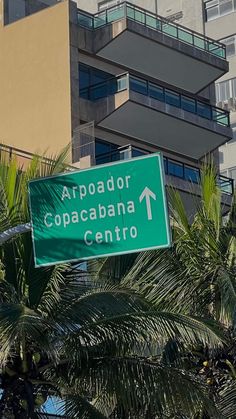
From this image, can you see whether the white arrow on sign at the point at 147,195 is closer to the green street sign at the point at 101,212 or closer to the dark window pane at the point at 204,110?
the green street sign at the point at 101,212

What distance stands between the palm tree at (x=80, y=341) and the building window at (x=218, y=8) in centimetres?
4445

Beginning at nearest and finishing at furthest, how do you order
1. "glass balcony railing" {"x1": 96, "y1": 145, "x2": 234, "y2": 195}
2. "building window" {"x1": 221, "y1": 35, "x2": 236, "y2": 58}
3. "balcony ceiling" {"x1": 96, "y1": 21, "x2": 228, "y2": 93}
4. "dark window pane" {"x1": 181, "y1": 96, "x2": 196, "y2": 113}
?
1. "glass balcony railing" {"x1": 96, "y1": 145, "x2": 234, "y2": 195}
2. "balcony ceiling" {"x1": 96, "y1": 21, "x2": 228, "y2": 93}
3. "dark window pane" {"x1": 181, "y1": 96, "x2": 196, "y2": 113}
4. "building window" {"x1": 221, "y1": 35, "x2": 236, "y2": 58}

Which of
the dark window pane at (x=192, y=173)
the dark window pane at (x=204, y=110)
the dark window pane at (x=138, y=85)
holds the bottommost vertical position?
the dark window pane at (x=192, y=173)

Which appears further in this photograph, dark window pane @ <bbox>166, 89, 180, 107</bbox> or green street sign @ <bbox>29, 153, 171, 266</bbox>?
dark window pane @ <bbox>166, 89, 180, 107</bbox>

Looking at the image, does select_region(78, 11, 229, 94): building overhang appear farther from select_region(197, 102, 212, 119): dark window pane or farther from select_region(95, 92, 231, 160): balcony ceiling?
select_region(95, 92, 231, 160): balcony ceiling

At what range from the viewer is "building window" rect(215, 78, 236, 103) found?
60.1m

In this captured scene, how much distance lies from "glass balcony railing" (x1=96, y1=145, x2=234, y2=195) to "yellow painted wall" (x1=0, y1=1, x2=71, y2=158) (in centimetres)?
151

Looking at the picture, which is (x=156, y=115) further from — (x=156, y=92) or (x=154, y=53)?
(x=154, y=53)

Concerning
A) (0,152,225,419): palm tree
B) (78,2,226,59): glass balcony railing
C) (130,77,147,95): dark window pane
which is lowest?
(0,152,225,419): palm tree

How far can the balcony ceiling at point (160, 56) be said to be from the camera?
39.7 metres

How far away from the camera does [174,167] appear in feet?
129

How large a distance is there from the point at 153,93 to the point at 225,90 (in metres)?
21.2

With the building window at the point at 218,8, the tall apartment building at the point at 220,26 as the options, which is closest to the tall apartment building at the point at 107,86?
the tall apartment building at the point at 220,26

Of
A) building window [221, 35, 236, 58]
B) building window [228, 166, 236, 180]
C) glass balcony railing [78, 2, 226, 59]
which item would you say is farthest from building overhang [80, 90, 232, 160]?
building window [221, 35, 236, 58]
